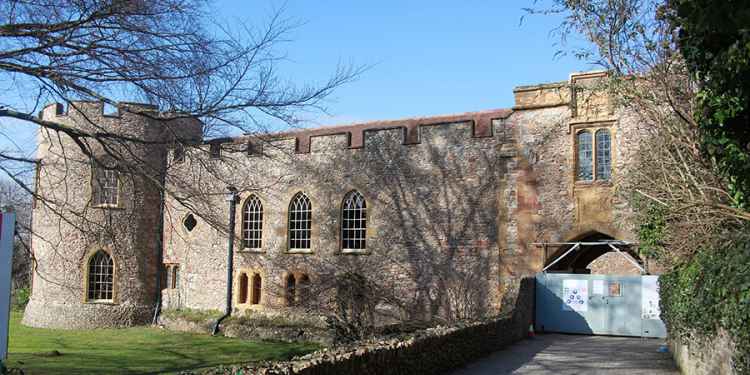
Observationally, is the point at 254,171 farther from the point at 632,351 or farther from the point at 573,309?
the point at 632,351

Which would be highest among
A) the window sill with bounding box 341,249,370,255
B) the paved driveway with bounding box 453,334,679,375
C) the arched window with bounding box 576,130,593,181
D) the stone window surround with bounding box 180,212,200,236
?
the arched window with bounding box 576,130,593,181

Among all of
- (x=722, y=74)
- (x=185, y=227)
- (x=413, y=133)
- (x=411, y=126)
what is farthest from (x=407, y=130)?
(x=722, y=74)

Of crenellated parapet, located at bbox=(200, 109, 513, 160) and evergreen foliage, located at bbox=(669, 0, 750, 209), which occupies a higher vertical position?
crenellated parapet, located at bbox=(200, 109, 513, 160)

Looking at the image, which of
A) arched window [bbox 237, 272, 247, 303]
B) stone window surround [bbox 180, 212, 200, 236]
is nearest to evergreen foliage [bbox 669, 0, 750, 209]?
arched window [bbox 237, 272, 247, 303]

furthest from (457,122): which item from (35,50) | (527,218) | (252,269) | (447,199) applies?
(35,50)

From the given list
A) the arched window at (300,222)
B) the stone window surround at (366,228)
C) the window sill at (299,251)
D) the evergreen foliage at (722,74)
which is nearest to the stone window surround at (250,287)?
the window sill at (299,251)

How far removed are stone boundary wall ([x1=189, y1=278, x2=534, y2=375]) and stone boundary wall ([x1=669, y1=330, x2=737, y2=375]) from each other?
2.96 meters

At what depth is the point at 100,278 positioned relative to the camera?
22.4 meters

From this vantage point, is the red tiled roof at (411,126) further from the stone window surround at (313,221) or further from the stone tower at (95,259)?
the stone tower at (95,259)

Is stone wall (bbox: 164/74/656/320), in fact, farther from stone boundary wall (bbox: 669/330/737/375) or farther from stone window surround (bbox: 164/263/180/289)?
stone boundary wall (bbox: 669/330/737/375)

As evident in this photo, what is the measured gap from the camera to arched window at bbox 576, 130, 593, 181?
16.4 meters

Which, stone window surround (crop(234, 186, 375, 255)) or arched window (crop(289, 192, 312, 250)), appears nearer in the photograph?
stone window surround (crop(234, 186, 375, 255))

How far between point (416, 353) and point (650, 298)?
7326mm

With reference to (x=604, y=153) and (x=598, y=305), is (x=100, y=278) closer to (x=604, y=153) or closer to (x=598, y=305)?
(x=598, y=305)
